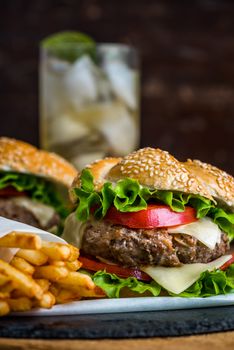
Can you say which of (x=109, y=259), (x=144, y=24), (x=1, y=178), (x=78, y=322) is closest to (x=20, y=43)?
(x=144, y=24)

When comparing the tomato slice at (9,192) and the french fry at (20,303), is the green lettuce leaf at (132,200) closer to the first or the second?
the french fry at (20,303)

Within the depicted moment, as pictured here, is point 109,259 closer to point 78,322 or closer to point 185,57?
point 78,322

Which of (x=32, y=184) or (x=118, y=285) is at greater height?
(x=118, y=285)

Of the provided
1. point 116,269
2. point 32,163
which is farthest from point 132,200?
point 32,163

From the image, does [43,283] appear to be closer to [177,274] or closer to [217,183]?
[177,274]

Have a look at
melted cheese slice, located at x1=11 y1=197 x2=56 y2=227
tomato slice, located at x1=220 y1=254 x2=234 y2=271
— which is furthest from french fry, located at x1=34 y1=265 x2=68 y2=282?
melted cheese slice, located at x1=11 y1=197 x2=56 y2=227

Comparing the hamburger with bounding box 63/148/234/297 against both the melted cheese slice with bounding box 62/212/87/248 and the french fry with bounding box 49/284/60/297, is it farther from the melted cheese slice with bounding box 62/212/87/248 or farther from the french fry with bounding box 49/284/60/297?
the french fry with bounding box 49/284/60/297
